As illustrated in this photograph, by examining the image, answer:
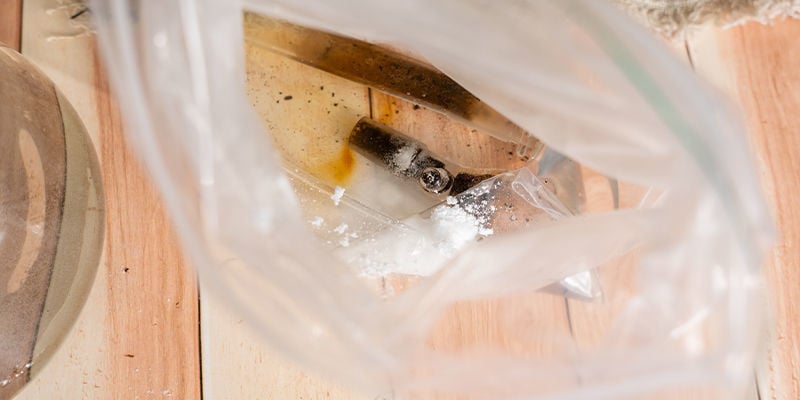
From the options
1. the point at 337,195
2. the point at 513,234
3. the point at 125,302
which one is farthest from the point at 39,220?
the point at 513,234

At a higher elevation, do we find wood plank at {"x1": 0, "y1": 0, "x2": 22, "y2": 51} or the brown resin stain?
wood plank at {"x1": 0, "y1": 0, "x2": 22, "y2": 51}

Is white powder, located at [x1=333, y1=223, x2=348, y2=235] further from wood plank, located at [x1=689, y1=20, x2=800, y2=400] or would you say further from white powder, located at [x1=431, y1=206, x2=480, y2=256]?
wood plank, located at [x1=689, y1=20, x2=800, y2=400]

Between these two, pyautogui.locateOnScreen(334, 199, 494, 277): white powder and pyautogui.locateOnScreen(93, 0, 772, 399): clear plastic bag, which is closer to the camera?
pyautogui.locateOnScreen(93, 0, 772, 399): clear plastic bag

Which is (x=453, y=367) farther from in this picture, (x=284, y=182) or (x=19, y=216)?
(x=19, y=216)

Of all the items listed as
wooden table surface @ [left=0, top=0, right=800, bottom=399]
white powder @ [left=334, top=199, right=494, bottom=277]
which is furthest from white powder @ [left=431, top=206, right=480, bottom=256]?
wooden table surface @ [left=0, top=0, right=800, bottom=399]

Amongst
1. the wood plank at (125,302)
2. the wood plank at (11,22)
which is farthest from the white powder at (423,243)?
the wood plank at (11,22)

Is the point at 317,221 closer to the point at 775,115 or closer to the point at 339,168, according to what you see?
the point at 339,168
